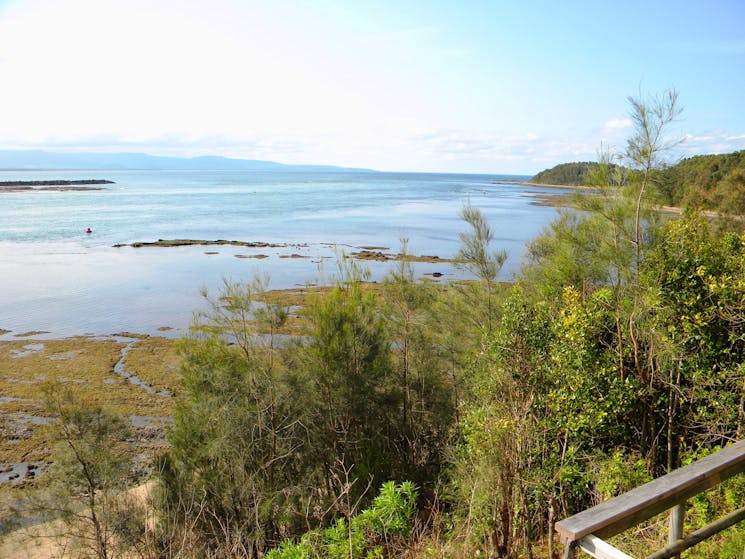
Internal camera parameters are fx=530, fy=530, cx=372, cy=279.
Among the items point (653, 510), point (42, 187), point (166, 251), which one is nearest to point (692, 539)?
point (653, 510)

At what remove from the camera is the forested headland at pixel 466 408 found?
26.5ft

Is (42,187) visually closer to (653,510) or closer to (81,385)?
(81,385)

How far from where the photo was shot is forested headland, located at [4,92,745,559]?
26.5 feet

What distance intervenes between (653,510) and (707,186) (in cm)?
4411

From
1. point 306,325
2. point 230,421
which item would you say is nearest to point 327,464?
point 230,421

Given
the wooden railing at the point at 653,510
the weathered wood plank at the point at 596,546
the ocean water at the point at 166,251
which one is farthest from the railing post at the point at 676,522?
the ocean water at the point at 166,251

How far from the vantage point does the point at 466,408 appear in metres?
11.6

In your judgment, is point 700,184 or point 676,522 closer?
point 676,522

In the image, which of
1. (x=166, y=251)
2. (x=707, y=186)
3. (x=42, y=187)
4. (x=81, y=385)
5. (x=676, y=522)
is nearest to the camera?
(x=676, y=522)

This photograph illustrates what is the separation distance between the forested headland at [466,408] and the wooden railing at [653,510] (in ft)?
9.51

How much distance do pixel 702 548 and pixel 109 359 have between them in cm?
2487

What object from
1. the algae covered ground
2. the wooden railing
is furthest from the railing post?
the algae covered ground

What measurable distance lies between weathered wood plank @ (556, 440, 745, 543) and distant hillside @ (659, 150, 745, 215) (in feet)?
26.0

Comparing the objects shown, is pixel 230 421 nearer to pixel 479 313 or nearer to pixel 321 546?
pixel 321 546
